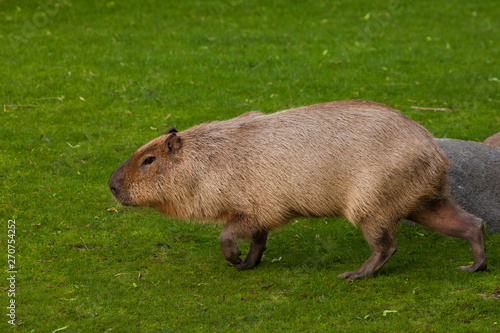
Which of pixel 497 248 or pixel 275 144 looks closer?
pixel 275 144

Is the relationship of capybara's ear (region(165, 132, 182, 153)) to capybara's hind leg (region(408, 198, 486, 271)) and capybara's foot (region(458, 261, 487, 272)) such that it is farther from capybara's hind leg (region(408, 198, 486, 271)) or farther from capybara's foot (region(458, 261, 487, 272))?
capybara's foot (region(458, 261, 487, 272))

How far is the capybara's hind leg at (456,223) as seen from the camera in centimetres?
628

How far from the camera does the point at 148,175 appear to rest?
21.2 ft

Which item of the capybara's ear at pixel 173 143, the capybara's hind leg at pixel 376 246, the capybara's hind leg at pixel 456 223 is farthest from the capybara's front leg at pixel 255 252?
the capybara's hind leg at pixel 456 223

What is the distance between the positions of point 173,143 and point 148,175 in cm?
39

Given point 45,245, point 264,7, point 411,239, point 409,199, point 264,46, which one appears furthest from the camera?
point 264,7

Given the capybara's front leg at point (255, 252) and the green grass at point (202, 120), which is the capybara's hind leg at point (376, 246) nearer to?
the green grass at point (202, 120)

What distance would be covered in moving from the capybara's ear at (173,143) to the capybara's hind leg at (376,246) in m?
1.87

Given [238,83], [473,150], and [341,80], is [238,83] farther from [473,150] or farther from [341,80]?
[473,150]

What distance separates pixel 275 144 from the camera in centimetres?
626

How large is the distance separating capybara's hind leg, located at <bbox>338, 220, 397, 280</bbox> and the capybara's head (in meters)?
1.88

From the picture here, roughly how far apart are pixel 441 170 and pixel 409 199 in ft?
1.33

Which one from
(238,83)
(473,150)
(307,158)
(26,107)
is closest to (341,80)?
(238,83)

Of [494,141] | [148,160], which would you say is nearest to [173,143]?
[148,160]
